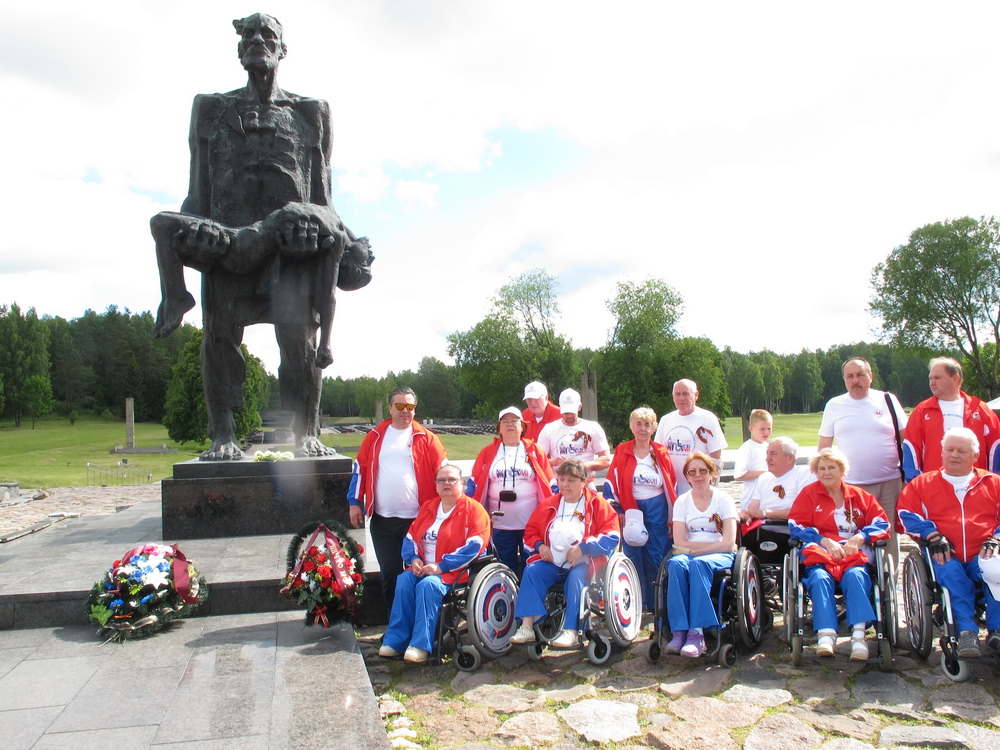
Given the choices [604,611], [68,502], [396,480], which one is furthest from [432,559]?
[68,502]

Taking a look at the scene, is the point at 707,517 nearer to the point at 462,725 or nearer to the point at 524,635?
the point at 524,635

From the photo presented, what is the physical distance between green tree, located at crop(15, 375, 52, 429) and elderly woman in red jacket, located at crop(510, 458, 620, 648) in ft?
193

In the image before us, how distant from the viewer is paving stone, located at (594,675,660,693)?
12.2 feet

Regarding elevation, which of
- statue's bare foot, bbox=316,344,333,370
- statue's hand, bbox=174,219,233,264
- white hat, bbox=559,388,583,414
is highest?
statue's hand, bbox=174,219,233,264

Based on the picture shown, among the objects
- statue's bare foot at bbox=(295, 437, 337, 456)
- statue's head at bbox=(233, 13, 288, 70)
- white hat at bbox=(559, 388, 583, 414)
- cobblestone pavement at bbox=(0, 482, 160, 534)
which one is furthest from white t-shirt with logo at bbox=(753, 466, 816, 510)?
cobblestone pavement at bbox=(0, 482, 160, 534)

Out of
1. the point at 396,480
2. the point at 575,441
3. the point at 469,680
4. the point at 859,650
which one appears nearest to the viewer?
the point at 859,650

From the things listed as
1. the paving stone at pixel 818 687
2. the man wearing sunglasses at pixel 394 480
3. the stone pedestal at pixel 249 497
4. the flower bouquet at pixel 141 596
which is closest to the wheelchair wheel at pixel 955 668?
the paving stone at pixel 818 687

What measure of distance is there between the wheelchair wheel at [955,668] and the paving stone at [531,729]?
6.54 feet

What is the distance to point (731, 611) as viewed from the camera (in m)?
4.16

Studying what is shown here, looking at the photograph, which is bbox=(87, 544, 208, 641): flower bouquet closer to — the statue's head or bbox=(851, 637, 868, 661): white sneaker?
bbox=(851, 637, 868, 661): white sneaker

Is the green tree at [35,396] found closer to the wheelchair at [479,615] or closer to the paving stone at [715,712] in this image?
the wheelchair at [479,615]

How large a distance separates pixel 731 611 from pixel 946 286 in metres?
35.7

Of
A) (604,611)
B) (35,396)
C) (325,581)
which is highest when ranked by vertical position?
(35,396)

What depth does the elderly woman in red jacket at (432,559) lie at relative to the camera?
412cm
